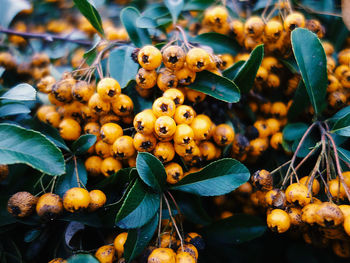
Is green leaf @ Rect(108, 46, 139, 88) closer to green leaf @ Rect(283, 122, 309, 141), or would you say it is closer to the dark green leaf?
the dark green leaf

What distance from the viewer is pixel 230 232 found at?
53.1 inches

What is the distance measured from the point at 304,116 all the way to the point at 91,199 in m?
1.12

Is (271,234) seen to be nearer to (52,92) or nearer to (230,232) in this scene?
(230,232)

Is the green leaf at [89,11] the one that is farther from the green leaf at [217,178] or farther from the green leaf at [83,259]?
the green leaf at [83,259]

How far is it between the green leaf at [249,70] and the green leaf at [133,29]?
0.53 meters

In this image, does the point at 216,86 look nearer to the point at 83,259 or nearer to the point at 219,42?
the point at 219,42

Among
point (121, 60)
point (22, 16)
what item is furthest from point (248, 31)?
point (22, 16)

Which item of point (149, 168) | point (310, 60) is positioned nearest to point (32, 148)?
point (149, 168)

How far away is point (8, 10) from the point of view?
1789mm

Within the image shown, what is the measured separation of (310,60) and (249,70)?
262mm

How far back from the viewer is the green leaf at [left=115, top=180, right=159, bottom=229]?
3.32 feet

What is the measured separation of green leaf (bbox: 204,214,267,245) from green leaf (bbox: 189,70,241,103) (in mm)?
583

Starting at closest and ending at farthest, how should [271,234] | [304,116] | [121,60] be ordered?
[121,60] → [304,116] → [271,234]

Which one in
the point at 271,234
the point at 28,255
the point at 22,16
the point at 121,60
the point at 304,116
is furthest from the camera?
the point at 22,16
